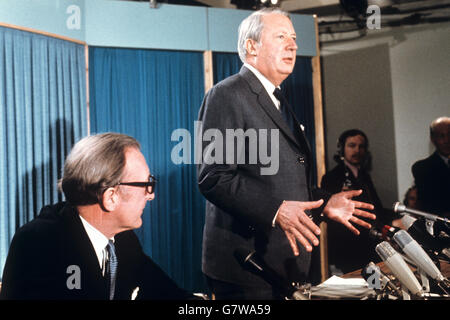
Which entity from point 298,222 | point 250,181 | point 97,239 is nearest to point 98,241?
point 97,239

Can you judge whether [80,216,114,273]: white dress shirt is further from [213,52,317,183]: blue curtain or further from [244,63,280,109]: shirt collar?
[213,52,317,183]: blue curtain

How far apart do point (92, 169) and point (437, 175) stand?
2999 mm

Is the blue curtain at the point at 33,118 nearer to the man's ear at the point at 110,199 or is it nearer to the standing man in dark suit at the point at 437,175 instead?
the man's ear at the point at 110,199

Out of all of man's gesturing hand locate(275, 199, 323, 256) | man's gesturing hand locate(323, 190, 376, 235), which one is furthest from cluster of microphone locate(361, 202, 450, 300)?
man's gesturing hand locate(275, 199, 323, 256)

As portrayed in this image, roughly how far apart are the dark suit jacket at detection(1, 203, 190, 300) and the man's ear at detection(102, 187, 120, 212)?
0.10 meters

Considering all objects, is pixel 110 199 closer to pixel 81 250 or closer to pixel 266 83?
pixel 81 250

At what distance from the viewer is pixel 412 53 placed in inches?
193

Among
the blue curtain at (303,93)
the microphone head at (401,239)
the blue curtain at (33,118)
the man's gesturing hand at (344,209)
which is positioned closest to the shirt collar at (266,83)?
the man's gesturing hand at (344,209)

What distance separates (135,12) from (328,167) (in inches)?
115

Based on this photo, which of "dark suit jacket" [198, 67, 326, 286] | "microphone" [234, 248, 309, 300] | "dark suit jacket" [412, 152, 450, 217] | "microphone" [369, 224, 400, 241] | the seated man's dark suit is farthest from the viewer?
the seated man's dark suit

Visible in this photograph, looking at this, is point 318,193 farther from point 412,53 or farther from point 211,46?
point 412,53

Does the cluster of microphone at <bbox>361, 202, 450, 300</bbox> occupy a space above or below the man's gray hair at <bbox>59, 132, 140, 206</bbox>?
below

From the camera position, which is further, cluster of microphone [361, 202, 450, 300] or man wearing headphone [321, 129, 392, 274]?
man wearing headphone [321, 129, 392, 274]

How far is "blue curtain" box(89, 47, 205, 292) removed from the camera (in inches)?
156
